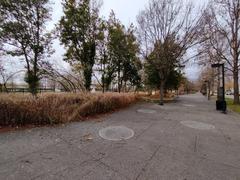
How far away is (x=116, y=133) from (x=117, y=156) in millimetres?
1367

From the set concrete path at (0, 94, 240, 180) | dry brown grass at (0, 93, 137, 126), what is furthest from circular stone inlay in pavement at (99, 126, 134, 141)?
dry brown grass at (0, 93, 137, 126)

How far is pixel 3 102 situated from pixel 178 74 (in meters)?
18.5

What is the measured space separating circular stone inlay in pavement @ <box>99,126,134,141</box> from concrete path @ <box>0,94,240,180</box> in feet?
0.54

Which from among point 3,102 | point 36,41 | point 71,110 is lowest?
point 71,110

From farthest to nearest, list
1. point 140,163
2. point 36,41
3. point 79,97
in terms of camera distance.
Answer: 1. point 36,41
2. point 79,97
3. point 140,163

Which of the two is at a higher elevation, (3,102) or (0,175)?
(3,102)

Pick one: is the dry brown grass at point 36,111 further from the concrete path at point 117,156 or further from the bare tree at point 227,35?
the bare tree at point 227,35

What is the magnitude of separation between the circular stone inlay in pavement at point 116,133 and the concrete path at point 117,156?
164 mm

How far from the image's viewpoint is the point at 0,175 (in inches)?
86.3

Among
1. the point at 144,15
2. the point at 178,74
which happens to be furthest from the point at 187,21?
the point at 178,74

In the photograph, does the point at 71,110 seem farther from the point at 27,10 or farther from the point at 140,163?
the point at 27,10

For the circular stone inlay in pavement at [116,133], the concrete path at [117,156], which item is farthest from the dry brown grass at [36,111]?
the circular stone inlay in pavement at [116,133]

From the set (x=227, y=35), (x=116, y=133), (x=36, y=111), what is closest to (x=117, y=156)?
(x=116, y=133)

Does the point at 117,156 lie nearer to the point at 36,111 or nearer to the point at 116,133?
the point at 116,133
